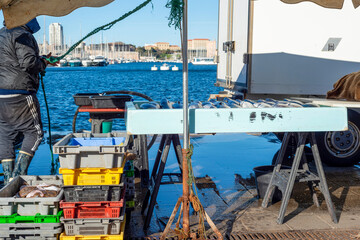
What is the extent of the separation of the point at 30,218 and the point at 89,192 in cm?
61

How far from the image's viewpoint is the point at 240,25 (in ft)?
25.9

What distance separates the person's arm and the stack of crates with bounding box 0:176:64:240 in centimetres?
200

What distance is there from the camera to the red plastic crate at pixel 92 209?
3.96 m

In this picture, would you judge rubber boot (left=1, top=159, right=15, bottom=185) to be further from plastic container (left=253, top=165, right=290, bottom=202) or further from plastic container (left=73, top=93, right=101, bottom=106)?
plastic container (left=253, top=165, right=290, bottom=202)

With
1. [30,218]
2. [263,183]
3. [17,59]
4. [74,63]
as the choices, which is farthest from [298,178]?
[74,63]

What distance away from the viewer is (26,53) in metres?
5.29

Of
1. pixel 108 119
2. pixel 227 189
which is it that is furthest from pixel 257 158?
pixel 108 119

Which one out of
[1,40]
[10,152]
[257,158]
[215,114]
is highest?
[1,40]

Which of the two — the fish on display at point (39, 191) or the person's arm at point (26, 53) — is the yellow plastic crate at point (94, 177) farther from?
the person's arm at point (26, 53)

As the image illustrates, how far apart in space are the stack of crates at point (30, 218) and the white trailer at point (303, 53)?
447 cm

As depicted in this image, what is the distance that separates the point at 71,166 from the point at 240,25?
504cm

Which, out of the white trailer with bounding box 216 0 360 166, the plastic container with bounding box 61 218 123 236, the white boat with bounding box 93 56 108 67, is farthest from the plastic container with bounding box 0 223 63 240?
the white boat with bounding box 93 56 108 67

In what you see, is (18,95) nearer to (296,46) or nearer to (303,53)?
(296,46)

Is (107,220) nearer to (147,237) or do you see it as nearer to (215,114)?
(147,237)
